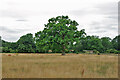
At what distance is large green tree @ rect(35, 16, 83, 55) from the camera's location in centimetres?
4053

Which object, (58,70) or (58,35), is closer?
(58,70)

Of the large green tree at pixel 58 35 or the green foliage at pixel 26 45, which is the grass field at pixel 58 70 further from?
the green foliage at pixel 26 45

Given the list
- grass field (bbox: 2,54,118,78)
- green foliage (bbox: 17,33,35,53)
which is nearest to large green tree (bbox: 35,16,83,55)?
grass field (bbox: 2,54,118,78)

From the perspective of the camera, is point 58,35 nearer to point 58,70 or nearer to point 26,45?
point 58,70

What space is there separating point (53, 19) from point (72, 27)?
19.1ft

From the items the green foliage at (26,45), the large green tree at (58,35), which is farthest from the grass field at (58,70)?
the green foliage at (26,45)

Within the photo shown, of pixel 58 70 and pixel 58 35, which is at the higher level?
pixel 58 35

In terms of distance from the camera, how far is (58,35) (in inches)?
1650

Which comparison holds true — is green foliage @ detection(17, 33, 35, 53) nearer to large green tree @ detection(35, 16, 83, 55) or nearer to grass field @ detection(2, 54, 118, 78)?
large green tree @ detection(35, 16, 83, 55)

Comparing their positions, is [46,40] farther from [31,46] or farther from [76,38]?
[31,46]

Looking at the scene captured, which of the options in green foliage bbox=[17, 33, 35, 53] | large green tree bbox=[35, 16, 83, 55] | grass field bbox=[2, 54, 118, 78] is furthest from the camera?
green foliage bbox=[17, 33, 35, 53]

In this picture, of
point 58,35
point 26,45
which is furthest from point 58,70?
point 26,45

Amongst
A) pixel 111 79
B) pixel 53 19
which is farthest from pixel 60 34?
pixel 111 79

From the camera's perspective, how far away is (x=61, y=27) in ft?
137
